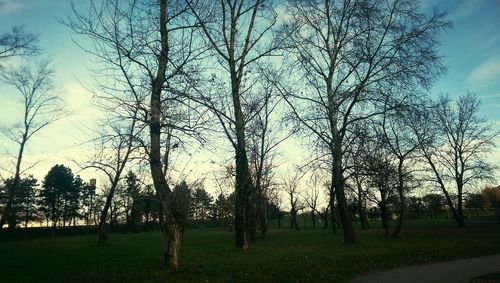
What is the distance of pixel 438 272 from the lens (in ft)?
34.3

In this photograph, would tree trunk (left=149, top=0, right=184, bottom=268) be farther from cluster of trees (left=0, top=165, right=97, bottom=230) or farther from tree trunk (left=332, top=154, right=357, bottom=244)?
cluster of trees (left=0, top=165, right=97, bottom=230)

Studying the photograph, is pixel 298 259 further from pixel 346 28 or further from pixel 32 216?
pixel 32 216

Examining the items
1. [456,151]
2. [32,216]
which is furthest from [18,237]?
[456,151]

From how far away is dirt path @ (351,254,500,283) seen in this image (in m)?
9.45

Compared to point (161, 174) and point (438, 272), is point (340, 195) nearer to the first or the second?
point (438, 272)

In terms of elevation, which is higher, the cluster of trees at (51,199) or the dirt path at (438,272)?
the cluster of trees at (51,199)

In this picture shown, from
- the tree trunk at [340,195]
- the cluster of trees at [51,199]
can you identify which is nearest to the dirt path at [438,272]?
the tree trunk at [340,195]

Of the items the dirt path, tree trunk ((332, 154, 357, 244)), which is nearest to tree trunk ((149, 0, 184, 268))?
the dirt path

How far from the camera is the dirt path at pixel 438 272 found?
9453 mm

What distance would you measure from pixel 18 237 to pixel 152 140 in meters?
51.7

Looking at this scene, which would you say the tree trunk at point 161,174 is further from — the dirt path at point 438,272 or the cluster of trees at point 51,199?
the cluster of trees at point 51,199

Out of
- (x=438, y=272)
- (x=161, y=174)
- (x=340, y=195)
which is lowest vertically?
(x=438, y=272)

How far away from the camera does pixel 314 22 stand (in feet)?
67.5

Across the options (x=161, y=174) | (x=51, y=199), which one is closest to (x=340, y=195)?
(x=161, y=174)
